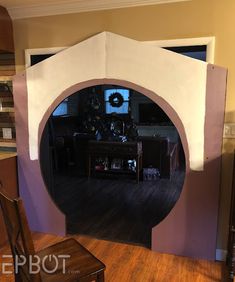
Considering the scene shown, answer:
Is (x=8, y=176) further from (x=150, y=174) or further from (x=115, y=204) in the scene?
(x=150, y=174)

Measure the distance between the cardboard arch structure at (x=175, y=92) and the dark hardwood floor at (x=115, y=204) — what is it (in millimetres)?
532

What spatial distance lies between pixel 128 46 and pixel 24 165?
157cm

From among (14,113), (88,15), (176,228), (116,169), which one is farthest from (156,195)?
(88,15)

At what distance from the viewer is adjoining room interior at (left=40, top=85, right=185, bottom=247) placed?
3160 millimetres

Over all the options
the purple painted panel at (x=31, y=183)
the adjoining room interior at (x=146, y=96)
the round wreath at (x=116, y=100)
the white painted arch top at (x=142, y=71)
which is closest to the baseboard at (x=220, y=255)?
the adjoining room interior at (x=146, y=96)

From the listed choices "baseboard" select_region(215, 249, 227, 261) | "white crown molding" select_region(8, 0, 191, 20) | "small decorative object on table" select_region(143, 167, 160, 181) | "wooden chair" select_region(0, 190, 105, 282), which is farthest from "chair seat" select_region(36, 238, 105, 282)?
"small decorative object on table" select_region(143, 167, 160, 181)

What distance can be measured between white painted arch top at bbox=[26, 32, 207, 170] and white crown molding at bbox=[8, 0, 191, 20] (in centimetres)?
27

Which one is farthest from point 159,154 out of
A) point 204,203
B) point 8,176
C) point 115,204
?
point 8,176

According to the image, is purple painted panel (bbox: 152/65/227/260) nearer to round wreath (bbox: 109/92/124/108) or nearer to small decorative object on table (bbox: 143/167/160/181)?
small decorative object on table (bbox: 143/167/160/181)

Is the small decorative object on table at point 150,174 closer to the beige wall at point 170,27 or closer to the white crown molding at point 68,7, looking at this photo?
the beige wall at point 170,27

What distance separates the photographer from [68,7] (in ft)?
8.11

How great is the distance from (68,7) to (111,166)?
3.15 metres

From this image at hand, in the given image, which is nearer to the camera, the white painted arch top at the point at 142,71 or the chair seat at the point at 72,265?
the chair seat at the point at 72,265

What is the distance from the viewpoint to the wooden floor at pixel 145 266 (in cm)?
214
